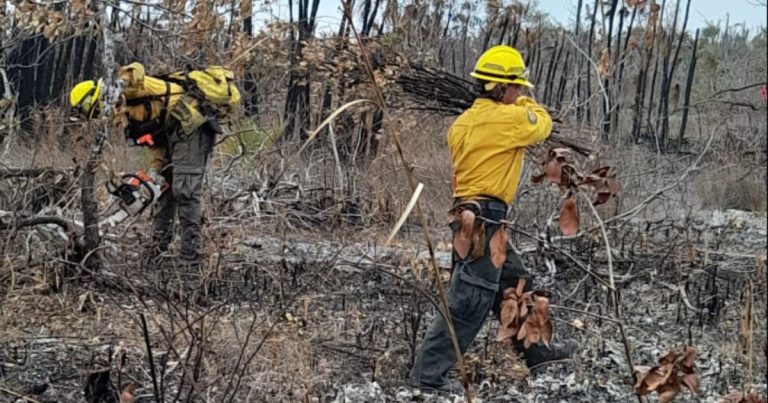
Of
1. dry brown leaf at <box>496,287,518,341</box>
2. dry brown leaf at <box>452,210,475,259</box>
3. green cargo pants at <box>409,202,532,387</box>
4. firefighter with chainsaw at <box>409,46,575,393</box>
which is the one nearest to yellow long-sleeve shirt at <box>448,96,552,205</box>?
firefighter with chainsaw at <box>409,46,575,393</box>

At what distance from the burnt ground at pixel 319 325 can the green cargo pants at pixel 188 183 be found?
186mm

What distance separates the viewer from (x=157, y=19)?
22.3 ft

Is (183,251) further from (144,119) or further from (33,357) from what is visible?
(33,357)

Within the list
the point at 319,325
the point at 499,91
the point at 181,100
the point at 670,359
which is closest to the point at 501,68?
the point at 499,91

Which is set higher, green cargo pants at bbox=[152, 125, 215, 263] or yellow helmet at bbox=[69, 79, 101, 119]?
yellow helmet at bbox=[69, 79, 101, 119]

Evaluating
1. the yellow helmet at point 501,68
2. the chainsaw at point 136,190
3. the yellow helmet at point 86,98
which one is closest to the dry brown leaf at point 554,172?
the yellow helmet at point 501,68

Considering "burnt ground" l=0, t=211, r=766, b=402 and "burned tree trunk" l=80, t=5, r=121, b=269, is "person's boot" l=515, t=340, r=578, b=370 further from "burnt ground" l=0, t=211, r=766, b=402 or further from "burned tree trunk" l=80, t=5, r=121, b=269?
"burned tree trunk" l=80, t=5, r=121, b=269

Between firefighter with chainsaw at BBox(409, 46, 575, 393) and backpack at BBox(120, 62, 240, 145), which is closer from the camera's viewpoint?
firefighter with chainsaw at BBox(409, 46, 575, 393)

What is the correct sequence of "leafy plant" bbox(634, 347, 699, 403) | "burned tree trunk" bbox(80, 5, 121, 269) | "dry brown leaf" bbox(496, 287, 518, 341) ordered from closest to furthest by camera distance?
"leafy plant" bbox(634, 347, 699, 403)
"dry brown leaf" bbox(496, 287, 518, 341)
"burned tree trunk" bbox(80, 5, 121, 269)

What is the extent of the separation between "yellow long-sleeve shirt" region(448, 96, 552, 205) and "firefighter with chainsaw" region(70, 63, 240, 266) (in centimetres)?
260

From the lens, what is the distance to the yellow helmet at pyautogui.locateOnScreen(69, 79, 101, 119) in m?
6.01

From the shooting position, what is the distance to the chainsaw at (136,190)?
6.35 meters

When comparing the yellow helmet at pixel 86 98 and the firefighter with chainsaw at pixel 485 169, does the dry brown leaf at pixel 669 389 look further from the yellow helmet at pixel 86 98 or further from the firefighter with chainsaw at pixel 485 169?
the yellow helmet at pixel 86 98

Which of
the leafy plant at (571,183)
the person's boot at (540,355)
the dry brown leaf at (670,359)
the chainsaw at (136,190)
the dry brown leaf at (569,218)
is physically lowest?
the person's boot at (540,355)
